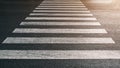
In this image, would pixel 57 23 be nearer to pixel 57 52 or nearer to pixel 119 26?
pixel 119 26

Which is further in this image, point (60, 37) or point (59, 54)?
point (60, 37)

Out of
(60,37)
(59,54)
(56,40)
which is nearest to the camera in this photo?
(59,54)

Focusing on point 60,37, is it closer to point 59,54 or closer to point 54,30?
point 54,30

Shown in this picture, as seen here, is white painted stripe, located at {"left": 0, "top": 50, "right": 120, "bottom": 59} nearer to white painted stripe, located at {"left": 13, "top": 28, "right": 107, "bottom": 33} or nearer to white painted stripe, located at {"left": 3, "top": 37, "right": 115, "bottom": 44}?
white painted stripe, located at {"left": 3, "top": 37, "right": 115, "bottom": 44}

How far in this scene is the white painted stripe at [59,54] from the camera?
638 cm

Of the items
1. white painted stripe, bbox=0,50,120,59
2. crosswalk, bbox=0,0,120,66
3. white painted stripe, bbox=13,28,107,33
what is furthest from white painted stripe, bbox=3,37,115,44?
white painted stripe, bbox=13,28,107,33

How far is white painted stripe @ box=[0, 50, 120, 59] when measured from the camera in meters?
6.38

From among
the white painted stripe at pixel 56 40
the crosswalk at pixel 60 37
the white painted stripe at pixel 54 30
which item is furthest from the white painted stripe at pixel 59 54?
the white painted stripe at pixel 54 30

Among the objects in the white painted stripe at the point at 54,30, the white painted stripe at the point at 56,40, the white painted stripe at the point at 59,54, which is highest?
the white painted stripe at the point at 59,54

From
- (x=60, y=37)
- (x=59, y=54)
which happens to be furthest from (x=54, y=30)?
(x=59, y=54)

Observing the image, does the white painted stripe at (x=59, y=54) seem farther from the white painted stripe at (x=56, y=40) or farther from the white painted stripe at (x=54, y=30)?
the white painted stripe at (x=54, y=30)

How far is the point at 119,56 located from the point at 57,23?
15.4ft

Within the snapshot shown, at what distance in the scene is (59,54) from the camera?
663 cm

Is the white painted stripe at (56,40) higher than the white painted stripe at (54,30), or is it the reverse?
the white painted stripe at (56,40)
